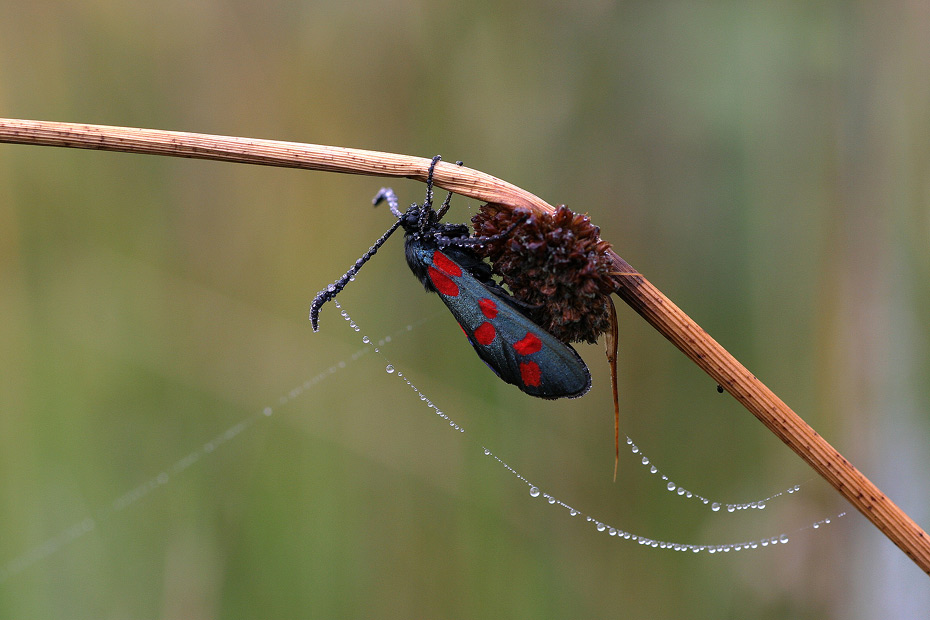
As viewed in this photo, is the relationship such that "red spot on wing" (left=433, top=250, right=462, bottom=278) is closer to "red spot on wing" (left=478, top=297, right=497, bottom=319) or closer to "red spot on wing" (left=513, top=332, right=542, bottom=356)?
"red spot on wing" (left=478, top=297, right=497, bottom=319)

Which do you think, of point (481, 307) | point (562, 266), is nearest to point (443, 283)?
point (481, 307)

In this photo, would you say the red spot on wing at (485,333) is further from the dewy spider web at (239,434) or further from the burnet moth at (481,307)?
the dewy spider web at (239,434)

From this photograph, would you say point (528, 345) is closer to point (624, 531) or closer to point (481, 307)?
point (481, 307)

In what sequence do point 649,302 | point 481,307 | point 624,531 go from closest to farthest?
1. point 649,302
2. point 481,307
3. point 624,531

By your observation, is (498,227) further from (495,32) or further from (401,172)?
(495,32)

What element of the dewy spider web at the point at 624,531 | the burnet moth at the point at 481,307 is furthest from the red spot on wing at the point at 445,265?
the dewy spider web at the point at 624,531

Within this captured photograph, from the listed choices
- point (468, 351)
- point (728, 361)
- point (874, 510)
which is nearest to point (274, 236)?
point (468, 351)
